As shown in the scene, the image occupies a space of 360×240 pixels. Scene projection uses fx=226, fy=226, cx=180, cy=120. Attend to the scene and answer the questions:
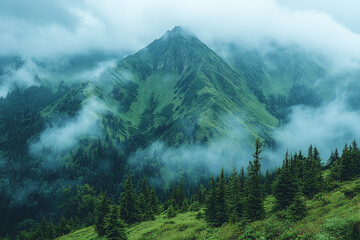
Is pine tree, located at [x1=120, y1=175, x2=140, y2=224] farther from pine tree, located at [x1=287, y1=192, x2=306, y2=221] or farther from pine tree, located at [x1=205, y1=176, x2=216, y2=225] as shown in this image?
pine tree, located at [x1=287, y1=192, x2=306, y2=221]

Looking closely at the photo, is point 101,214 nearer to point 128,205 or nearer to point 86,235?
point 128,205

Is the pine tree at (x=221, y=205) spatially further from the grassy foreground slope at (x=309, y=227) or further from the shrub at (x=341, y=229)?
the shrub at (x=341, y=229)

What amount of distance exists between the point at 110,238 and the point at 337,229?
3757 centimetres

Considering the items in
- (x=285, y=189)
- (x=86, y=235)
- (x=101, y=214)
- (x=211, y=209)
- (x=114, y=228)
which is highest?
(x=285, y=189)

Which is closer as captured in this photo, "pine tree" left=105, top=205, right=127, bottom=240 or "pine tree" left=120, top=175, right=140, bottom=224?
"pine tree" left=105, top=205, right=127, bottom=240

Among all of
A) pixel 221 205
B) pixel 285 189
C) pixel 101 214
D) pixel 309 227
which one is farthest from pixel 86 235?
pixel 309 227

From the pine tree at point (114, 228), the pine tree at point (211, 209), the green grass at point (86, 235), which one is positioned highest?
the pine tree at point (211, 209)

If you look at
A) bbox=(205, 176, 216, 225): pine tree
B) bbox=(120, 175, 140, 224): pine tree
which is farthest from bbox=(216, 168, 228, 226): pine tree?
bbox=(120, 175, 140, 224): pine tree

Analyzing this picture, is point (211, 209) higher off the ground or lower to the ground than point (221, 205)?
lower

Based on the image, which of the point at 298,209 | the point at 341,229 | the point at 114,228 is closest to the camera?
the point at 341,229

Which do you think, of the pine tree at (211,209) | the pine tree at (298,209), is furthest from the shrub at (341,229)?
the pine tree at (211,209)

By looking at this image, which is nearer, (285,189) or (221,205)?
(285,189)

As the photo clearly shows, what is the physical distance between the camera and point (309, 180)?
4888cm

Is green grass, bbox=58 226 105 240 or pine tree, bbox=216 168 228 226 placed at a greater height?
pine tree, bbox=216 168 228 226
